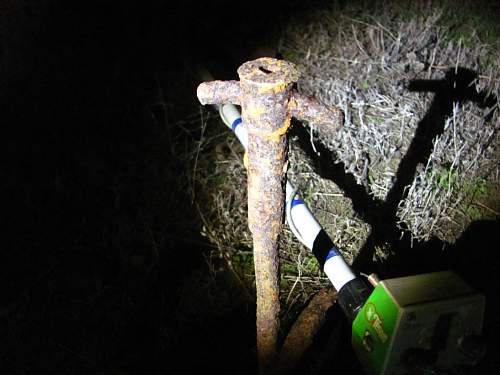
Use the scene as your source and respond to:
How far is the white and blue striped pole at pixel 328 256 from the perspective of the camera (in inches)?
51.3

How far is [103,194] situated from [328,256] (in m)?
1.22

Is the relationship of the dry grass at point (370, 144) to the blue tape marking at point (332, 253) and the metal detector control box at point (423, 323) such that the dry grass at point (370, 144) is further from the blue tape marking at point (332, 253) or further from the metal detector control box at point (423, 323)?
the metal detector control box at point (423, 323)

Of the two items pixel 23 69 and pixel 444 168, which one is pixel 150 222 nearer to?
pixel 23 69

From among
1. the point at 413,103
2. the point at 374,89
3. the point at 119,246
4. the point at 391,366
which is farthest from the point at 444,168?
the point at 119,246

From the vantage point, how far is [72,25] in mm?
2219

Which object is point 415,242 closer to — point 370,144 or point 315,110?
point 370,144

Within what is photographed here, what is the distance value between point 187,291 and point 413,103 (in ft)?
4.99

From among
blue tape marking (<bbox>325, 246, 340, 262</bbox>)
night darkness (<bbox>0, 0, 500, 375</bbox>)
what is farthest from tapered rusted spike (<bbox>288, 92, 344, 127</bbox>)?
night darkness (<bbox>0, 0, 500, 375</bbox>)

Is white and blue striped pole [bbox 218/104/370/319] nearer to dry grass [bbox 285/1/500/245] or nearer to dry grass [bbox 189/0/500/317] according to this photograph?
dry grass [bbox 189/0/500/317]

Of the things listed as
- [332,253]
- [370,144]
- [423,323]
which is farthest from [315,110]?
[370,144]

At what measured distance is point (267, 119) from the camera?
35.3 inches

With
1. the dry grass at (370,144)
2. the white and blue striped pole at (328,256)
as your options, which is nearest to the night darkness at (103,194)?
the dry grass at (370,144)

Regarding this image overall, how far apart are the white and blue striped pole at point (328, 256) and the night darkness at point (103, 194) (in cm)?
30

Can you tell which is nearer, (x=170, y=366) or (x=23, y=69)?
(x=170, y=366)
